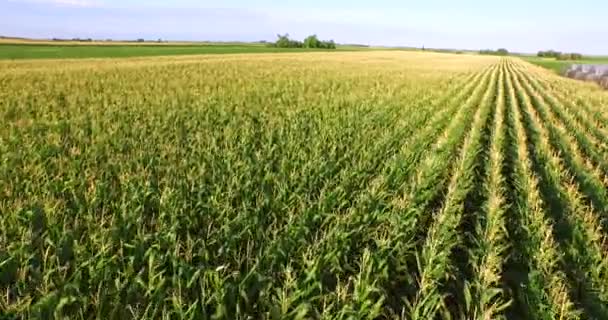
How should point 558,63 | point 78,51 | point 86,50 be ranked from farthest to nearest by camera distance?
1. point 558,63
2. point 86,50
3. point 78,51

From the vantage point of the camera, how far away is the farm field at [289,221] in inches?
155

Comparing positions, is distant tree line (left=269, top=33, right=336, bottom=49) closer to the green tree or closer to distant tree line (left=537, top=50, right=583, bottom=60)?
the green tree

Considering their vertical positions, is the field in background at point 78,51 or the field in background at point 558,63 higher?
the field in background at point 78,51

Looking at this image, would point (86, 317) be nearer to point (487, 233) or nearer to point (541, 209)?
point (487, 233)

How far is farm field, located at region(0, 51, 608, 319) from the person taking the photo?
3928 mm

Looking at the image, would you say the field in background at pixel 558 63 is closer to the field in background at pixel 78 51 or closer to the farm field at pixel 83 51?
the farm field at pixel 83 51

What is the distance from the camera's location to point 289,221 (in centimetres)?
510

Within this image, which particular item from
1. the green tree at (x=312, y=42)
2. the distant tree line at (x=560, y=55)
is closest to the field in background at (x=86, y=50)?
the green tree at (x=312, y=42)

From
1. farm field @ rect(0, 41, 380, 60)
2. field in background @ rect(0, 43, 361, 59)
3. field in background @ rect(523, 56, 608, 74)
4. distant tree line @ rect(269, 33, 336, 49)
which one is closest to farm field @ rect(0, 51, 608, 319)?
farm field @ rect(0, 41, 380, 60)

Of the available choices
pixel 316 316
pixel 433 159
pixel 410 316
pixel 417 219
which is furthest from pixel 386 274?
pixel 433 159

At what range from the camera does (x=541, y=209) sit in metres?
6.70

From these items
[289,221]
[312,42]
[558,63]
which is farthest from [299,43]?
[289,221]

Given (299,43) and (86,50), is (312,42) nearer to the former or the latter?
(299,43)

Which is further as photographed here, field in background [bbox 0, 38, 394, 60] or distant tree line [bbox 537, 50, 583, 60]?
distant tree line [bbox 537, 50, 583, 60]
